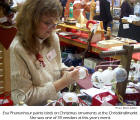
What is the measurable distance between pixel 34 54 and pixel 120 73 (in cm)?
58

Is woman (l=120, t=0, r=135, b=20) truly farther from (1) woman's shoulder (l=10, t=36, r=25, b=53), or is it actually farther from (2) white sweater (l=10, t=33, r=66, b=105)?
(1) woman's shoulder (l=10, t=36, r=25, b=53)

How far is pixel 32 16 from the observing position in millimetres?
1208

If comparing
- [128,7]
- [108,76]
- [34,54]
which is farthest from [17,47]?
[128,7]

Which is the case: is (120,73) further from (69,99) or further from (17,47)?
(17,47)

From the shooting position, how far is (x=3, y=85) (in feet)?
6.44

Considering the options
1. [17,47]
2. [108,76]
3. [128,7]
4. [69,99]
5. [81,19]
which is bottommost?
[69,99]

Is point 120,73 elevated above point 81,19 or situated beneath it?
situated beneath

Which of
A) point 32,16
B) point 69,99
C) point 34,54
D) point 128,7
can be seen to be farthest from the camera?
point 128,7

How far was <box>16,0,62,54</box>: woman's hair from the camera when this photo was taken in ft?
3.95

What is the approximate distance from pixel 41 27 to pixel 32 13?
10 cm

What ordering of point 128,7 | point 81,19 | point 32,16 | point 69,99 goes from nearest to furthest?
point 69,99
point 32,16
point 81,19
point 128,7

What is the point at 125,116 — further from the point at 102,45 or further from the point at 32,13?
the point at 102,45

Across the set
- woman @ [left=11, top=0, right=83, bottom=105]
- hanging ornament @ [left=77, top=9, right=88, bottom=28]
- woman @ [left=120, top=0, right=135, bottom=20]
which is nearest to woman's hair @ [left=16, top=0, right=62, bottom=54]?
woman @ [left=11, top=0, right=83, bottom=105]

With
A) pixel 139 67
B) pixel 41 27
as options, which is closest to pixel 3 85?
pixel 41 27
